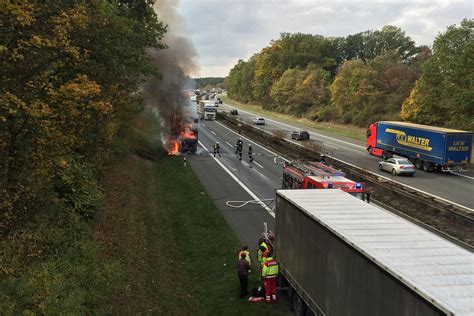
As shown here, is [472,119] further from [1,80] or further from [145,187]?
[1,80]

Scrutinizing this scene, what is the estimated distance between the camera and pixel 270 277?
40.7 feet

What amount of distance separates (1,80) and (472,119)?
4499cm

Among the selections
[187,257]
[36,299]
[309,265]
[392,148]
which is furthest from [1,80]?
[392,148]

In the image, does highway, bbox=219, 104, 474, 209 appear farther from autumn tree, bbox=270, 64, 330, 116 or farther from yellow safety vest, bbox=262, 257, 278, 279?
autumn tree, bbox=270, 64, 330, 116

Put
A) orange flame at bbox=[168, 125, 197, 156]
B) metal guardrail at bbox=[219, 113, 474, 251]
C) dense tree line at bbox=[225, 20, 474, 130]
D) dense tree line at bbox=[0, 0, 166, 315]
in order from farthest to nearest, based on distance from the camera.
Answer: dense tree line at bbox=[225, 20, 474, 130] → orange flame at bbox=[168, 125, 197, 156] → metal guardrail at bbox=[219, 113, 474, 251] → dense tree line at bbox=[0, 0, 166, 315]

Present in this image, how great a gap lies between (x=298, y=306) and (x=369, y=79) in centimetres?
6661

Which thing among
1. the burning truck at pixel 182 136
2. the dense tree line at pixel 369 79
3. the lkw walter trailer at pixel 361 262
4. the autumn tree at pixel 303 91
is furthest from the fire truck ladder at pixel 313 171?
the autumn tree at pixel 303 91

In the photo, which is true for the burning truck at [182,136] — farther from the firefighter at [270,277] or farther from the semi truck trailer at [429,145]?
the firefighter at [270,277]

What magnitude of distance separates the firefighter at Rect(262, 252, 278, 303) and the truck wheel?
2.81ft

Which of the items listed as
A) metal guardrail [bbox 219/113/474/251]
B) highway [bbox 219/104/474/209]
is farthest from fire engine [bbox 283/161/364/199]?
highway [bbox 219/104/474/209]

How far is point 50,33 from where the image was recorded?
1077cm

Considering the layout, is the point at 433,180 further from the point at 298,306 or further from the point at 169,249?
the point at 298,306

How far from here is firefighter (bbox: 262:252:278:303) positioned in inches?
483

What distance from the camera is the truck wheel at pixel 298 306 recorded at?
11070mm
